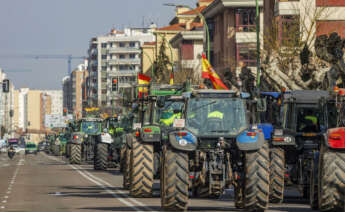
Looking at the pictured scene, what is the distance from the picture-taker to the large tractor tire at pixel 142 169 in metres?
22.9

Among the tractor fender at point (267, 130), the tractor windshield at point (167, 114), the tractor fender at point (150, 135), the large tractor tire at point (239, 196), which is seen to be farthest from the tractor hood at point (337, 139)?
the tractor windshield at point (167, 114)

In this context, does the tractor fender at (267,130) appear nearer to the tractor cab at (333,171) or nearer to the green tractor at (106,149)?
the tractor cab at (333,171)

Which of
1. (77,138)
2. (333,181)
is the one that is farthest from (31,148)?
(333,181)

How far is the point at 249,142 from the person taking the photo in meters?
18.3

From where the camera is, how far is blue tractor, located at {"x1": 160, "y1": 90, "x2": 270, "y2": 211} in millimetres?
18109

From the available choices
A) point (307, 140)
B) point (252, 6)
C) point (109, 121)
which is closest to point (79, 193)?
point (307, 140)

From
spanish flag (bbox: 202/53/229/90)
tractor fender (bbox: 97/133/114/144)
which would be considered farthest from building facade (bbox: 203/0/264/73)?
tractor fender (bbox: 97/133/114/144)

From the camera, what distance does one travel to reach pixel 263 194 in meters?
18.0

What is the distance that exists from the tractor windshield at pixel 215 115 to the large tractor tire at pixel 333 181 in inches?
106

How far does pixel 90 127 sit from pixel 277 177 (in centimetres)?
3502

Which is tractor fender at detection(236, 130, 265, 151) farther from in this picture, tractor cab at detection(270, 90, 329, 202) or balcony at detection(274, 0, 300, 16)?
balcony at detection(274, 0, 300, 16)

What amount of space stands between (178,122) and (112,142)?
85.8 feet

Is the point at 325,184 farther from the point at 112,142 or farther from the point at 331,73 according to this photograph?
the point at 112,142

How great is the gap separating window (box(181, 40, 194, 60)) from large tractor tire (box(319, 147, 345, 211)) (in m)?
92.0
